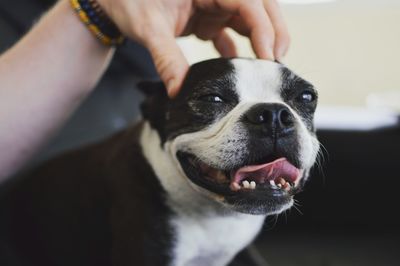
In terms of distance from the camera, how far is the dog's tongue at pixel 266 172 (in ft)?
2.17

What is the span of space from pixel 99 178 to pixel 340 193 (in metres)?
0.64

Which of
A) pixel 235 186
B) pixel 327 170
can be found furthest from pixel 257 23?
pixel 327 170

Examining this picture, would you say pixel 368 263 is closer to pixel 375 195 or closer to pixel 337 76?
pixel 375 195

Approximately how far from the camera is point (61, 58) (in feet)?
2.64

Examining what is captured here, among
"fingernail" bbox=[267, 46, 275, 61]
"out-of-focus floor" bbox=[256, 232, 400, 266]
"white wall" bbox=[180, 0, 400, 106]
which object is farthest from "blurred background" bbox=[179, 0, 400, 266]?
"white wall" bbox=[180, 0, 400, 106]

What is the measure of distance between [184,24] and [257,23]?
4.9 inches

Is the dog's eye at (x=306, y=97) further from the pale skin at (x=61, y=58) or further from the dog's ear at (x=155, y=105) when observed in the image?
the dog's ear at (x=155, y=105)

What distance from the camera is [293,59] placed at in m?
1.68

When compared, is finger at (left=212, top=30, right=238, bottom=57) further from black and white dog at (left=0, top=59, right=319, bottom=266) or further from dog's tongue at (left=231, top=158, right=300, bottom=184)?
dog's tongue at (left=231, top=158, right=300, bottom=184)

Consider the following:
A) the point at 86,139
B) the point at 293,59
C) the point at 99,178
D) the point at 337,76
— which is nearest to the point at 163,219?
the point at 99,178

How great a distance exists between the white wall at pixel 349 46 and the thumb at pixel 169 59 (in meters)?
1.20

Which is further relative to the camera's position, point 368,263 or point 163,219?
point 368,263

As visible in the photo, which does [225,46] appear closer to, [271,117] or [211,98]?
[211,98]

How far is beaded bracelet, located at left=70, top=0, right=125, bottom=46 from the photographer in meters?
0.78
